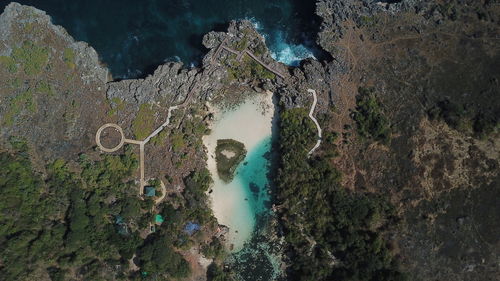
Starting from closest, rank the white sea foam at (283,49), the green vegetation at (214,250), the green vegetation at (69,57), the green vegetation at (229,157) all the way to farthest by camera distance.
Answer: the green vegetation at (214,250), the green vegetation at (229,157), the green vegetation at (69,57), the white sea foam at (283,49)

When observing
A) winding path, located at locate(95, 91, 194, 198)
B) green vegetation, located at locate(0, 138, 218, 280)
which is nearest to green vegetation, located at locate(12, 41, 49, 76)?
green vegetation, located at locate(0, 138, 218, 280)

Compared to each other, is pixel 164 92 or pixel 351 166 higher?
pixel 164 92

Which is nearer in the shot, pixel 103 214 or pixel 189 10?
pixel 103 214

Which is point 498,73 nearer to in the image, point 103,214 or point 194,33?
point 194,33

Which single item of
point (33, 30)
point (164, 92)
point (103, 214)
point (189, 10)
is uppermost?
point (189, 10)

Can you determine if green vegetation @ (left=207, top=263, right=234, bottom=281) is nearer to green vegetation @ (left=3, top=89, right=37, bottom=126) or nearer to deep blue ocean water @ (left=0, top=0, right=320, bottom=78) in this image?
deep blue ocean water @ (left=0, top=0, right=320, bottom=78)

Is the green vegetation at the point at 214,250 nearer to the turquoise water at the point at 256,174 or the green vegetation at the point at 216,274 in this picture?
the green vegetation at the point at 216,274

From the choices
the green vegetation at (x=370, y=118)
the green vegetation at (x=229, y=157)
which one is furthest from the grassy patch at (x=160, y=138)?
the green vegetation at (x=370, y=118)

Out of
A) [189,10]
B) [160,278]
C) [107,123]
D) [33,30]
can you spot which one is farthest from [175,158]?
[33,30]
